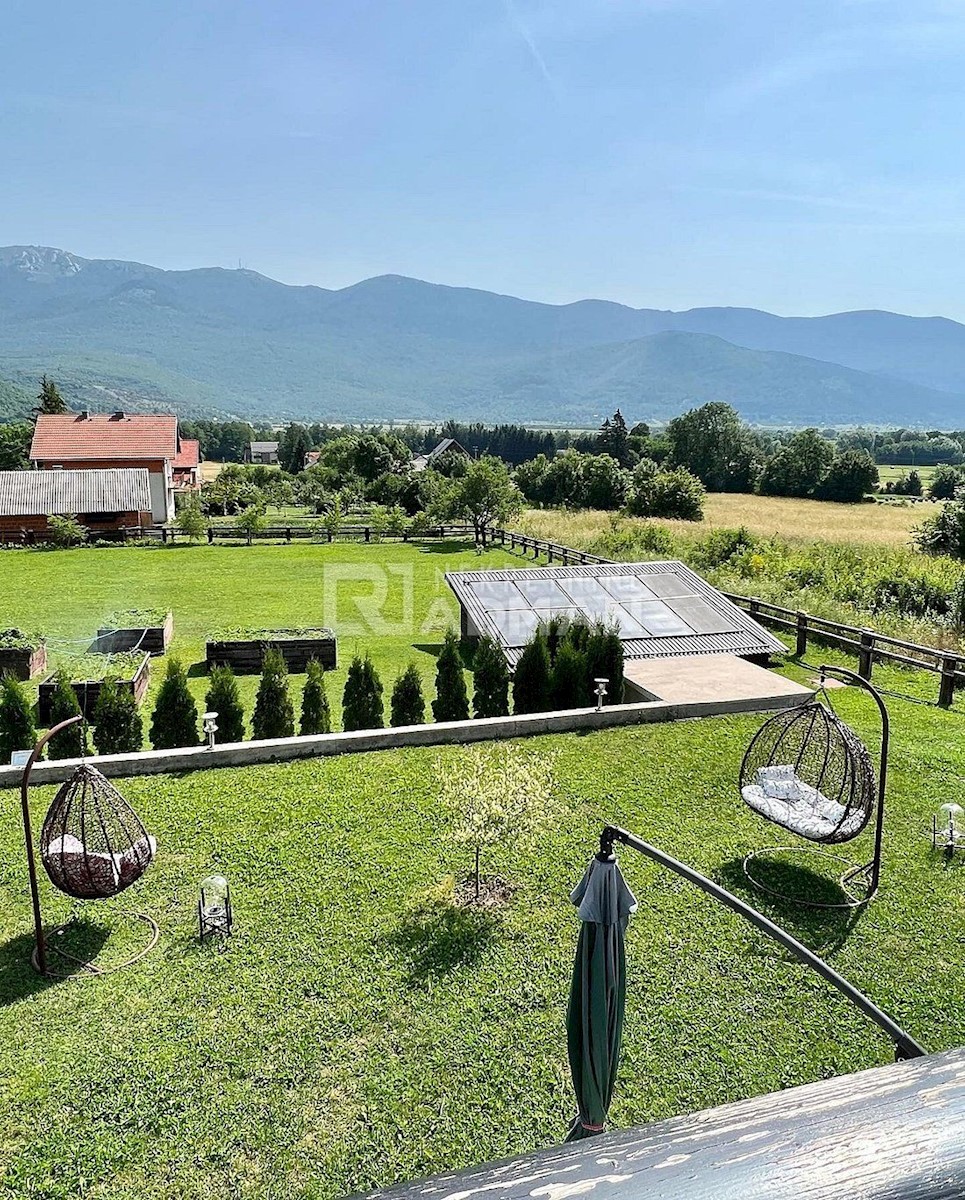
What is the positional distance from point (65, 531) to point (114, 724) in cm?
2497

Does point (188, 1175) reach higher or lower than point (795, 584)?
lower

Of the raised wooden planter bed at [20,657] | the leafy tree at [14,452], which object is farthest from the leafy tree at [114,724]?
the leafy tree at [14,452]

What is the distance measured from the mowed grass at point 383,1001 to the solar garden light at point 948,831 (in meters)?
0.23

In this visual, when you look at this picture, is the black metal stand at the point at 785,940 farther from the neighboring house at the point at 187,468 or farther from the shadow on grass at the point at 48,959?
the neighboring house at the point at 187,468

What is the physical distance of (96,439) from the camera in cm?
4075

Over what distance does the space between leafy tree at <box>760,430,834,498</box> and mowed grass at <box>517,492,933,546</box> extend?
7.56ft

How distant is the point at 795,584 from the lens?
63.5 feet

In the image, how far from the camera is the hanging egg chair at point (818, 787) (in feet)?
21.2

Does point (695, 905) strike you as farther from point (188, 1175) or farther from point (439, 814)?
point (188, 1175)

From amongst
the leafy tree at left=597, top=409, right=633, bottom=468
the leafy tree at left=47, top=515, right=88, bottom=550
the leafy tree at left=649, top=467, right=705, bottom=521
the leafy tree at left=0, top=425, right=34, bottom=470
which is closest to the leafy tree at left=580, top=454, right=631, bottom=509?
the leafy tree at left=649, top=467, right=705, bottom=521

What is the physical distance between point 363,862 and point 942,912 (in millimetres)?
4796

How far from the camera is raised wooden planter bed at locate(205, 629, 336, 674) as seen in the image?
44.9 ft

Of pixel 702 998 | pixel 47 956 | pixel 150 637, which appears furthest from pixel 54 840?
pixel 150 637

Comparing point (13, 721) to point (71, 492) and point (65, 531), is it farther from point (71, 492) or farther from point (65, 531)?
point (71, 492)
